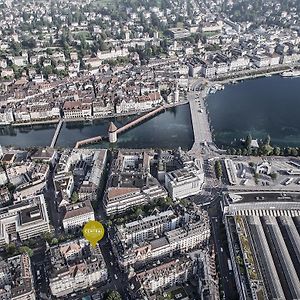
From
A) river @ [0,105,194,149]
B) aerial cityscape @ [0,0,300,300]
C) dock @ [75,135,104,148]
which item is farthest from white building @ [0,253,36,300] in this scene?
river @ [0,105,194,149]

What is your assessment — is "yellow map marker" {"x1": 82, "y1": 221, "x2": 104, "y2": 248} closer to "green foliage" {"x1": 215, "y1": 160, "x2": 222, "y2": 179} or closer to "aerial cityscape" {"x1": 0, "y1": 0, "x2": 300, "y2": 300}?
"aerial cityscape" {"x1": 0, "y1": 0, "x2": 300, "y2": 300}

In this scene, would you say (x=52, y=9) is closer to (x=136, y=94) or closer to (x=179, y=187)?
(x=136, y=94)

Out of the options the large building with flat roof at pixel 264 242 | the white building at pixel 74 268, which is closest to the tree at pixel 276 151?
the large building with flat roof at pixel 264 242

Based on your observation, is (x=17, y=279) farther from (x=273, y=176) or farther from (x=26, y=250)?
(x=273, y=176)

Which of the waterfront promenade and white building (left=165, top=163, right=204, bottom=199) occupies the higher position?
white building (left=165, top=163, right=204, bottom=199)

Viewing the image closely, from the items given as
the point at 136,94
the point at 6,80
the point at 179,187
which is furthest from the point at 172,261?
the point at 6,80

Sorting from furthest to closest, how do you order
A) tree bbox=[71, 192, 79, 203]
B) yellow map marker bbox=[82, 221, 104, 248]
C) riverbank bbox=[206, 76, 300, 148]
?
riverbank bbox=[206, 76, 300, 148], tree bbox=[71, 192, 79, 203], yellow map marker bbox=[82, 221, 104, 248]
